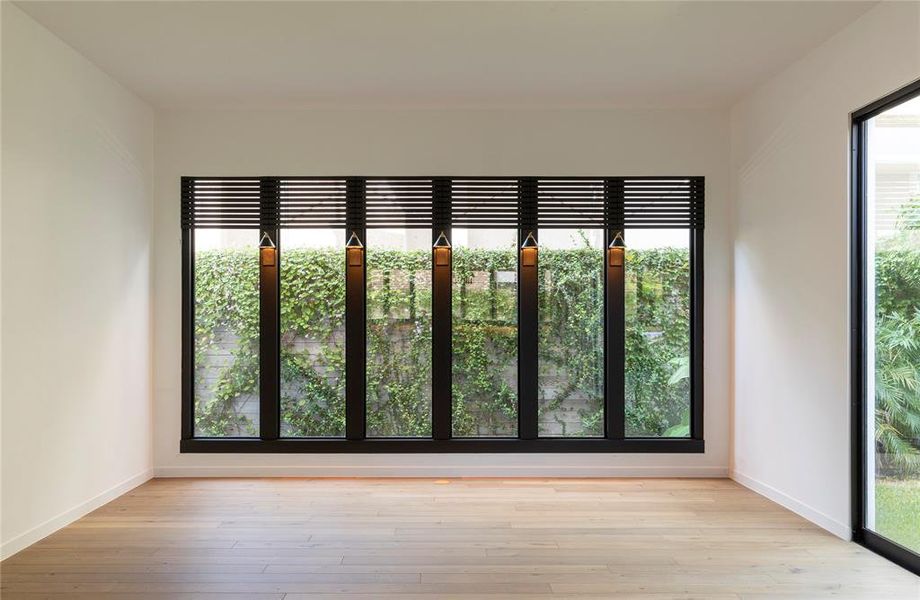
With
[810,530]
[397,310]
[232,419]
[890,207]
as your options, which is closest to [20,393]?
[232,419]

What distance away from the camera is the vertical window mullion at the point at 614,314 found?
15.5ft

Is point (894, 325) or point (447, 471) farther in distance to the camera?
point (447, 471)

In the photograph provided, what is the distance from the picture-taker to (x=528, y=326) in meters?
4.75

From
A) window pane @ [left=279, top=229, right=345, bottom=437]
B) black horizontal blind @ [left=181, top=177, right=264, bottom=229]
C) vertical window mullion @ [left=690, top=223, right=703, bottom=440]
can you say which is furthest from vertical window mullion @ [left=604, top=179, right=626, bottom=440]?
black horizontal blind @ [left=181, top=177, right=264, bottom=229]

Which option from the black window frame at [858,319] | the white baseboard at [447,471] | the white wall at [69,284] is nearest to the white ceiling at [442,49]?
the white wall at [69,284]

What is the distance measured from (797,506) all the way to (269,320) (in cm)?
422

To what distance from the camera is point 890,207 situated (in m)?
3.18

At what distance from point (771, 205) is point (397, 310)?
302 cm

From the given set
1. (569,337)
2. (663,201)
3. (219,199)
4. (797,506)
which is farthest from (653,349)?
(219,199)

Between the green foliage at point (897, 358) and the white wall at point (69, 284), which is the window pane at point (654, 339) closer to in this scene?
the green foliage at point (897, 358)

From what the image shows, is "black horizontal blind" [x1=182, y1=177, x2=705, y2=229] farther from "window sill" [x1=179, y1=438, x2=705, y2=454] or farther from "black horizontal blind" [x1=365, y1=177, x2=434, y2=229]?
"window sill" [x1=179, y1=438, x2=705, y2=454]

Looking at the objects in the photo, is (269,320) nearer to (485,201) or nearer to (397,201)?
(397,201)

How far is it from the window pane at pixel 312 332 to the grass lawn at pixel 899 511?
12.3 feet

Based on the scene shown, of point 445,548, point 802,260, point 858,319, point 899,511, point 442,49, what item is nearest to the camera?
point 899,511
